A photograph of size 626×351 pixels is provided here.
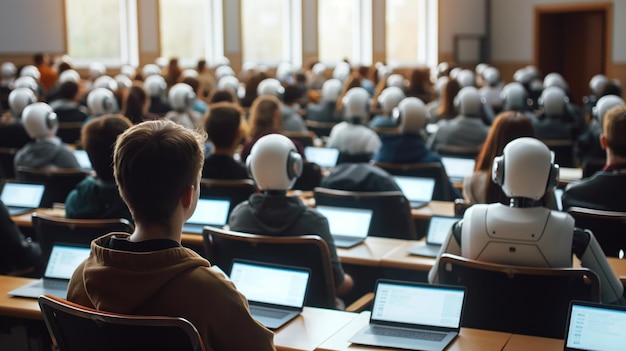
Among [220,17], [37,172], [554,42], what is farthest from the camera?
[554,42]

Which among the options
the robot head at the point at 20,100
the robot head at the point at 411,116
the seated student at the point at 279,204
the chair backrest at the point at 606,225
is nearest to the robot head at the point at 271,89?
the robot head at the point at 20,100

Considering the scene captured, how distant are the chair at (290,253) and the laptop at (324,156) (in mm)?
3484

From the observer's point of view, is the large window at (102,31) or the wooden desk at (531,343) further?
the large window at (102,31)

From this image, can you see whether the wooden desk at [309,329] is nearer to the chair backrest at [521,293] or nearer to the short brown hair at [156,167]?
the chair backrest at [521,293]

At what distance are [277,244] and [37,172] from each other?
3.04 meters

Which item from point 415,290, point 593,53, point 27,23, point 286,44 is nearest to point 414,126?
point 415,290

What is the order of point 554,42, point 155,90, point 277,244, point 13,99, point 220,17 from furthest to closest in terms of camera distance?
1. point 554,42
2. point 220,17
3. point 155,90
4. point 13,99
5. point 277,244

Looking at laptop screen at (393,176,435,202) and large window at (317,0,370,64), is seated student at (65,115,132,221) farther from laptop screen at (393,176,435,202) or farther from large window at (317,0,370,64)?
large window at (317,0,370,64)

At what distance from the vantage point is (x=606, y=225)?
14.1ft

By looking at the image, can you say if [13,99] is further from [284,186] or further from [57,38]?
[57,38]

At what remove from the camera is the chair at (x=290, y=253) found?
3.76 meters

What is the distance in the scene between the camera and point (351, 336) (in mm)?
2979

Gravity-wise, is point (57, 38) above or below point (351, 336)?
above

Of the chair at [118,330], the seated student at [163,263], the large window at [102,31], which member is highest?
the large window at [102,31]
